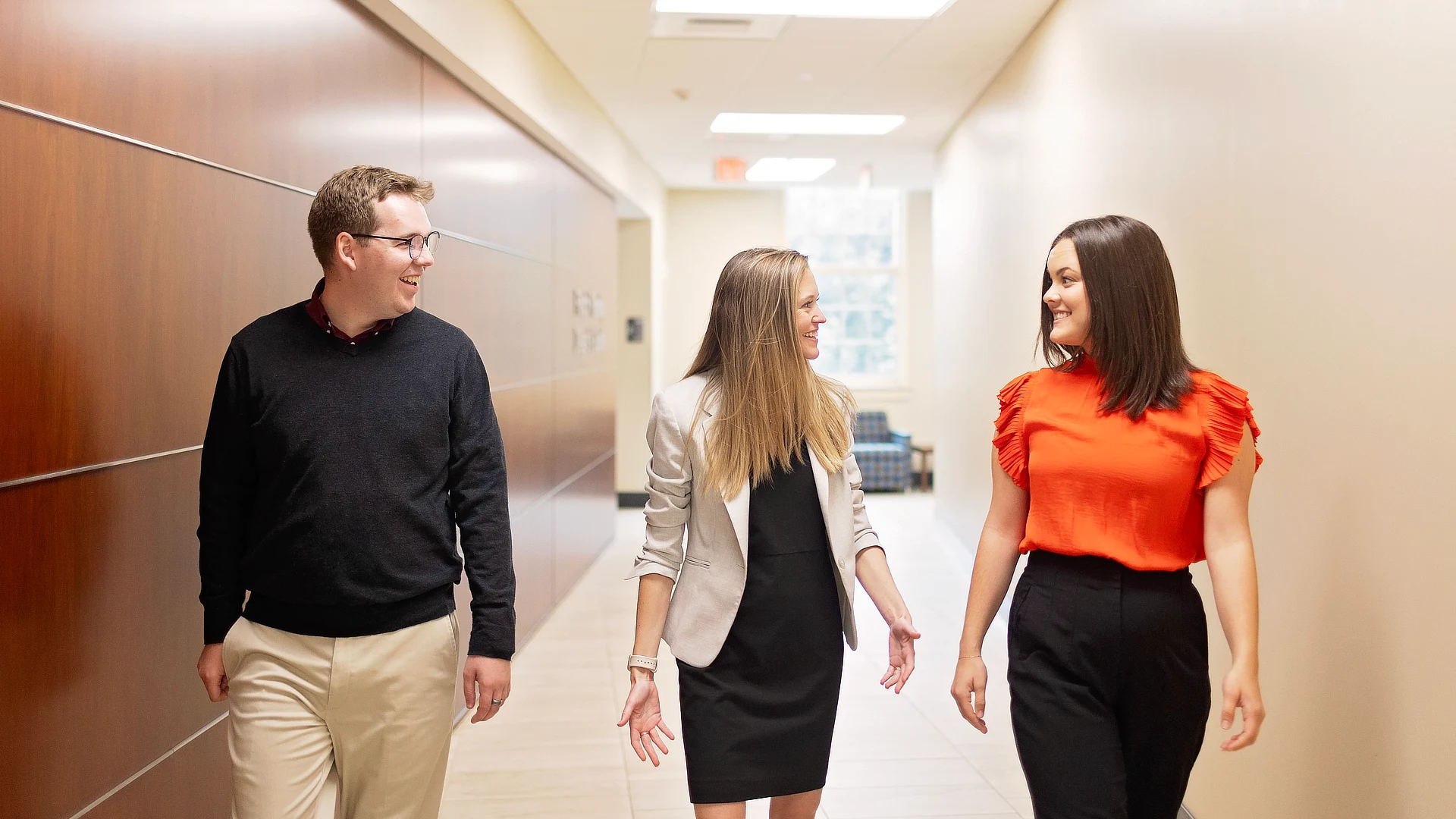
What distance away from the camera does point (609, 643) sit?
21.3 ft

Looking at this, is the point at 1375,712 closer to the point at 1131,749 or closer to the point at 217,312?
the point at 1131,749

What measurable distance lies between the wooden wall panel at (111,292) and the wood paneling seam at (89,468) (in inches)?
0.5

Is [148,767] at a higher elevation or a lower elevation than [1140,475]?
lower

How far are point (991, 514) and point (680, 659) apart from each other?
724 mm

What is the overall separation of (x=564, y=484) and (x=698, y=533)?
201 inches

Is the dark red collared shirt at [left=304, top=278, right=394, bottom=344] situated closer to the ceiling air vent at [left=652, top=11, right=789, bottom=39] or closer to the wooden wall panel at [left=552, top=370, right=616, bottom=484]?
the ceiling air vent at [left=652, top=11, right=789, bottom=39]

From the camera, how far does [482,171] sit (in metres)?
5.42

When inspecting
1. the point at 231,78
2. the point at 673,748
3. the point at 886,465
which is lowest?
the point at 673,748

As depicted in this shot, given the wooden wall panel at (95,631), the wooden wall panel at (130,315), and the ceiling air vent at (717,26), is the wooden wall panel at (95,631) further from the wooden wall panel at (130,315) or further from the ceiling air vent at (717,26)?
the ceiling air vent at (717,26)

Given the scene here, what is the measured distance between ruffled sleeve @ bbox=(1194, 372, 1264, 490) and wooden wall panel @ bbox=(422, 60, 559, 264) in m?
3.31

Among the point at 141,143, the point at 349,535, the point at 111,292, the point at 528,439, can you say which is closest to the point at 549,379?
the point at 528,439

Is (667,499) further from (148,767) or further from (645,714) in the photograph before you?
(148,767)

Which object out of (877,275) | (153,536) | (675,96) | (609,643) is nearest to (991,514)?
(153,536)

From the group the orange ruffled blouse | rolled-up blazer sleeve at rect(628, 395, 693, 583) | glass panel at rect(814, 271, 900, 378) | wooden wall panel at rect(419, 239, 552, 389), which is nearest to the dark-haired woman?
the orange ruffled blouse
